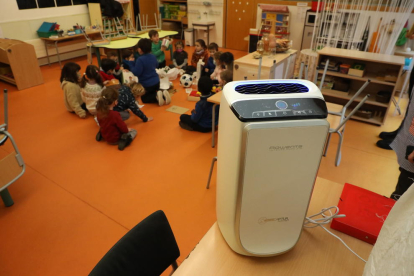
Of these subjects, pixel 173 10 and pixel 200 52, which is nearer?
pixel 200 52

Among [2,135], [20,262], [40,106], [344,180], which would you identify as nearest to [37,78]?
[40,106]

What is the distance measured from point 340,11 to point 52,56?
537 cm

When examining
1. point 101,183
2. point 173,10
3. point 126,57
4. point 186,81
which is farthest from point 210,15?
point 101,183

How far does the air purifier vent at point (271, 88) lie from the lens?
76cm

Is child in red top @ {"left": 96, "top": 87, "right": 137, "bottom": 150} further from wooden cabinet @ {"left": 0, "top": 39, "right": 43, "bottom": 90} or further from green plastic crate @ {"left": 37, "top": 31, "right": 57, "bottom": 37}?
green plastic crate @ {"left": 37, "top": 31, "right": 57, "bottom": 37}

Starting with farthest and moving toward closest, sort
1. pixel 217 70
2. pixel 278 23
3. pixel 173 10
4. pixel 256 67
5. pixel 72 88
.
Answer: pixel 173 10, pixel 278 23, pixel 217 70, pixel 72 88, pixel 256 67

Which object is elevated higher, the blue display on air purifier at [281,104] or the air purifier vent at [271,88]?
the air purifier vent at [271,88]

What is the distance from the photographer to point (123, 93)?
3.26m

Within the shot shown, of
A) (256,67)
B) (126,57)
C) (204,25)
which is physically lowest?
(126,57)

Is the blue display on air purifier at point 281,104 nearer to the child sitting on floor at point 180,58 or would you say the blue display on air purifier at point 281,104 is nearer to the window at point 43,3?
the child sitting on floor at point 180,58

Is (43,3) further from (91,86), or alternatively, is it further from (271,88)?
(271,88)

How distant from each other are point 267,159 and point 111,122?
245cm

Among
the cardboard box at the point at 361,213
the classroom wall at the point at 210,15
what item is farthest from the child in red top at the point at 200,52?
the cardboard box at the point at 361,213

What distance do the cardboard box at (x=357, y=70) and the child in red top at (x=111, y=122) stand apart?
2.72 metres
